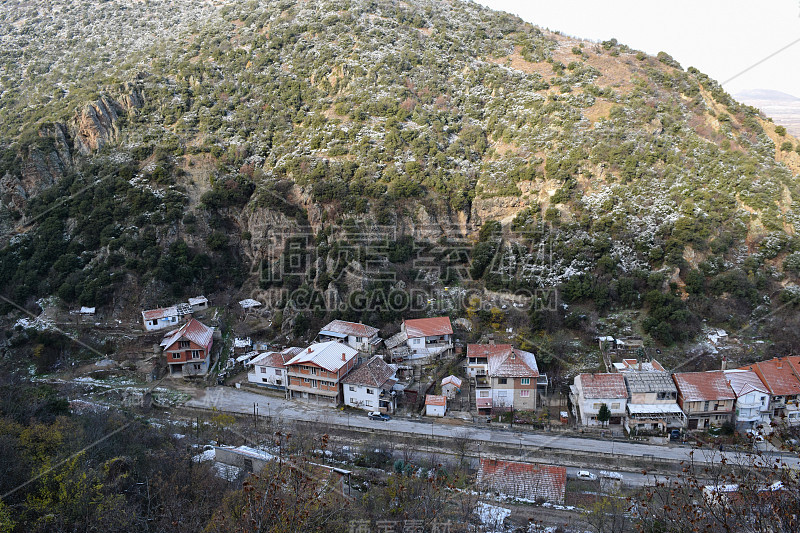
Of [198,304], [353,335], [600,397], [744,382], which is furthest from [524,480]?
[198,304]

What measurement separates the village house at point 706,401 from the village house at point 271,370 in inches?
732

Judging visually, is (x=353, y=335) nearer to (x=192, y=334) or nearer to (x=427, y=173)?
(x=192, y=334)

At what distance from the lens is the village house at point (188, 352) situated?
27.3m

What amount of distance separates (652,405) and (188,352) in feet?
75.3

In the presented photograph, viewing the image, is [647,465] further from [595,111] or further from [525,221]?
[595,111]

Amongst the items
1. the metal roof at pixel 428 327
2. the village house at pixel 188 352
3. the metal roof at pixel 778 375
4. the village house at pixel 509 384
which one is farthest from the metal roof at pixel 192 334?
the metal roof at pixel 778 375

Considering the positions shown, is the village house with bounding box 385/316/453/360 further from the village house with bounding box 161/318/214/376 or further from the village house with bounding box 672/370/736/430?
the village house with bounding box 672/370/736/430

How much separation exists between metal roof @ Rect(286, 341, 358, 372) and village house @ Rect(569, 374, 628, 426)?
442 inches

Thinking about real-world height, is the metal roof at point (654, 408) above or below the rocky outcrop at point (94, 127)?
below

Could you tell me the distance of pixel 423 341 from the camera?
27.8 metres

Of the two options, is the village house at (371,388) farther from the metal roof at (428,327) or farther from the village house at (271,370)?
the village house at (271,370)

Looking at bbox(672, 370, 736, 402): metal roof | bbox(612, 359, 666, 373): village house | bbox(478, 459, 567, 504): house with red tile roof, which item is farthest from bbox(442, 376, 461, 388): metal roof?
bbox(672, 370, 736, 402): metal roof

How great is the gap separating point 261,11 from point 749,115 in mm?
45366

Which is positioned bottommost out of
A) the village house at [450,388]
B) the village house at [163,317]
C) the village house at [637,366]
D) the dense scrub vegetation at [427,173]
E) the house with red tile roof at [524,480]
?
the house with red tile roof at [524,480]
